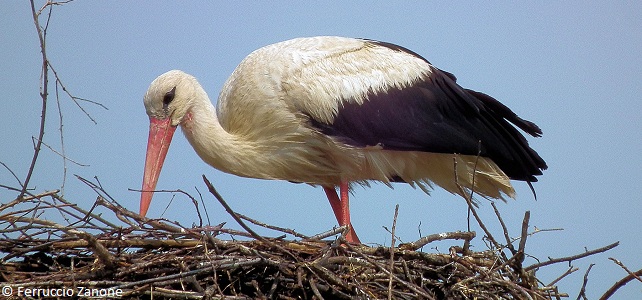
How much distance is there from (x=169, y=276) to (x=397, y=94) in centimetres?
256

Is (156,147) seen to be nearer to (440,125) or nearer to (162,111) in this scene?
(162,111)

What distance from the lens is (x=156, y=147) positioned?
712 centimetres

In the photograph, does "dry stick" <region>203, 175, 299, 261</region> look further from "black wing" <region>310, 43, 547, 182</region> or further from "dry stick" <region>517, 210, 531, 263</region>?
"black wing" <region>310, 43, 547, 182</region>

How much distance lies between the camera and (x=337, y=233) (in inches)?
228

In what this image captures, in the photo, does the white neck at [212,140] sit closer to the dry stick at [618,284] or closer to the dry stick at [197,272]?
the dry stick at [197,272]

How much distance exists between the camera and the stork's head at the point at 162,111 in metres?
7.07

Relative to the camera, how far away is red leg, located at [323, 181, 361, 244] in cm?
731

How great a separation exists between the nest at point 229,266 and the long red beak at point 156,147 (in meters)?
1.30

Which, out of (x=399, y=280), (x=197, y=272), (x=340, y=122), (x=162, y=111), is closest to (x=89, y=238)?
(x=197, y=272)

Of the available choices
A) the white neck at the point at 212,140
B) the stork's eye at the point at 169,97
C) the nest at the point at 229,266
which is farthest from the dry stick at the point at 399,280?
the stork's eye at the point at 169,97

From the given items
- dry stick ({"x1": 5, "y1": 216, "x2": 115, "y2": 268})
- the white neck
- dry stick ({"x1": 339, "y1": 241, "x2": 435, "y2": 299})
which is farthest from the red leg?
dry stick ({"x1": 5, "y1": 216, "x2": 115, "y2": 268})

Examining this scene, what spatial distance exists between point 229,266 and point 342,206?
211 centimetres

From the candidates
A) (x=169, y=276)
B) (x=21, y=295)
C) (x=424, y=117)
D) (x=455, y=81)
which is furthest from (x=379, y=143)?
(x=21, y=295)

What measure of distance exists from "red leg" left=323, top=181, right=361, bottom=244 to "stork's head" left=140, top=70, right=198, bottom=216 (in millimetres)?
1227
